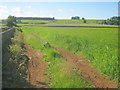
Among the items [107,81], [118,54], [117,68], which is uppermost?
[118,54]

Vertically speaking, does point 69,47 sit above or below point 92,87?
above

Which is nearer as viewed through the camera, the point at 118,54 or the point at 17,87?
the point at 17,87

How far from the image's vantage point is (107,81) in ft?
30.7

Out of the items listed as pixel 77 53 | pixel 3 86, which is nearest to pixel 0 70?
pixel 3 86

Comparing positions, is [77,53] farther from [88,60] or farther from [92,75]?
[92,75]

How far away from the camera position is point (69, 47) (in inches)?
769

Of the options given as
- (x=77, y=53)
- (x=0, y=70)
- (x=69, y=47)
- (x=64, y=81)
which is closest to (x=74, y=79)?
(x=64, y=81)

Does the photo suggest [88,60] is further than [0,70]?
Yes

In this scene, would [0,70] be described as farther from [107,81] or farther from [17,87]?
[107,81]

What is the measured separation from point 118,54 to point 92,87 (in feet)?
15.1

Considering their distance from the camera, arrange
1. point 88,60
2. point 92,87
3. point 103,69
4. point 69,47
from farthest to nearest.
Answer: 1. point 69,47
2. point 88,60
3. point 103,69
4. point 92,87

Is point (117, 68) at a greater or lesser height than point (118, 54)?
lesser

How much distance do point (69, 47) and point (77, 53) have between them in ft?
8.94

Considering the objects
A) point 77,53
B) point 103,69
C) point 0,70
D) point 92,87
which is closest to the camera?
point 92,87
